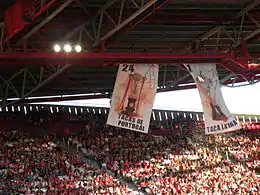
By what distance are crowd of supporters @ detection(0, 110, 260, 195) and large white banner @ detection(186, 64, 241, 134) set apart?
6751mm

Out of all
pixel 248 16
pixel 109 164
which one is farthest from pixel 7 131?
pixel 248 16

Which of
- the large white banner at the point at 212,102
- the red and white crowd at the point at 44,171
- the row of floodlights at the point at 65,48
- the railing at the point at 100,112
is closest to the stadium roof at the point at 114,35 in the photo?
the row of floodlights at the point at 65,48

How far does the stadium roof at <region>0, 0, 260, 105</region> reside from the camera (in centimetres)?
1755

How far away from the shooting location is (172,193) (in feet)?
86.7

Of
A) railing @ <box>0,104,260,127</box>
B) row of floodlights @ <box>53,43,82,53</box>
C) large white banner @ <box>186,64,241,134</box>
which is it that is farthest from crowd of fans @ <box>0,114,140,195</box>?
row of floodlights @ <box>53,43,82,53</box>

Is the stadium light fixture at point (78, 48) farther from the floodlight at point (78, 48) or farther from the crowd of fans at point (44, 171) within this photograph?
the crowd of fans at point (44, 171)

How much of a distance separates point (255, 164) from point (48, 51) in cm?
1822

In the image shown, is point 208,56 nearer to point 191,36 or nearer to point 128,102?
point 191,36

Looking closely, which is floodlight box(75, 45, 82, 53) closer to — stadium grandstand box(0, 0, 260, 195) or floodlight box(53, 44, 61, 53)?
stadium grandstand box(0, 0, 260, 195)

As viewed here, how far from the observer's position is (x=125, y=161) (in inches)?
1110

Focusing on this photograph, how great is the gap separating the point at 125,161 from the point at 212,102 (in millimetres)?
9031

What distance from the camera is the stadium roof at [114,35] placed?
17547 mm

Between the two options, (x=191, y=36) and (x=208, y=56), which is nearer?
(x=208, y=56)

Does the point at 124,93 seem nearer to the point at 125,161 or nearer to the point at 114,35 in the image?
the point at 114,35
